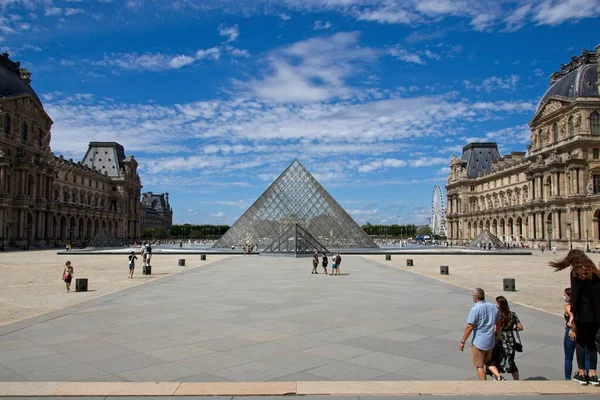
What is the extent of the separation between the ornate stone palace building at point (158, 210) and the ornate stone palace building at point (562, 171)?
320 feet

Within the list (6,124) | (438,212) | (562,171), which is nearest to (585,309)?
(562,171)

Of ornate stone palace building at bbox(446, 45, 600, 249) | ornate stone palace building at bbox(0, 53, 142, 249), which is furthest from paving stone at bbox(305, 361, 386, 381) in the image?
ornate stone palace building at bbox(0, 53, 142, 249)

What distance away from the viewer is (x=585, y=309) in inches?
180

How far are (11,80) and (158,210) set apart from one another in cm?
9350

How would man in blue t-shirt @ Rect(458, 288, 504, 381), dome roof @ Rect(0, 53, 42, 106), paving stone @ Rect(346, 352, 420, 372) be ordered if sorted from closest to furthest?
man in blue t-shirt @ Rect(458, 288, 504, 381) < paving stone @ Rect(346, 352, 420, 372) < dome roof @ Rect(0, 53, 42, 106)

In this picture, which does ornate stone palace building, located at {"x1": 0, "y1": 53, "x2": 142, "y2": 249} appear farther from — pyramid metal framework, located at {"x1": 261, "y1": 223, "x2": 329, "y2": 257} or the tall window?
the tall window

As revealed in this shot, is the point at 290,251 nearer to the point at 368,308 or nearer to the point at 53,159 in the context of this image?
the point at 368,308

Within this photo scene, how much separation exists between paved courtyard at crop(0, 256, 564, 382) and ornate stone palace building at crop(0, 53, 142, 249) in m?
43.9

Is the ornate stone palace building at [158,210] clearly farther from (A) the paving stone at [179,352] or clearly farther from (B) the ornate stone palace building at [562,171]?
(A) the paving stone at [179,352]

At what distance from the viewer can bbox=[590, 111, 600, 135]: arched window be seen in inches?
1991

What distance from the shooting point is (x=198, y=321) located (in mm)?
8766

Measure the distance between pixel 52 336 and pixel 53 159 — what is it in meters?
64.5

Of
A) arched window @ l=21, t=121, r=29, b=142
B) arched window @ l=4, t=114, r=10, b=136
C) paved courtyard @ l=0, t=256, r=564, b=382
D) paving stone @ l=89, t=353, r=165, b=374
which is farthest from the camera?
arched window @ l=21, t=121, r=29, b=142

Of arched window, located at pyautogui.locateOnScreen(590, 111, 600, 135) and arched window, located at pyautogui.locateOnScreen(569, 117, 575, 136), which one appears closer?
arched window, located at pyautogui.locateOnScreen(590, 111, 600, 135)
